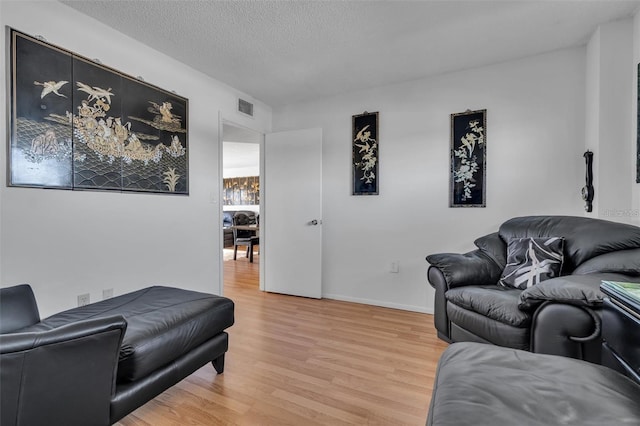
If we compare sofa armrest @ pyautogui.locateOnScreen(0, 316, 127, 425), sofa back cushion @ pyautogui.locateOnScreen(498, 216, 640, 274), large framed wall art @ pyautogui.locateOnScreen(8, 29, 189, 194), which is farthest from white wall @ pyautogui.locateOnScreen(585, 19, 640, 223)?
large framed wall art @ pyautogui.locateOnScreen(8, 29, 189, 194)

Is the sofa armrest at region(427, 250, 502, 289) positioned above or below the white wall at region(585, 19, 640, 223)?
below

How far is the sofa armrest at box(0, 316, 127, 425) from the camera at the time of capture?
2.97 feet

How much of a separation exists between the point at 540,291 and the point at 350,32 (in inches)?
86.7

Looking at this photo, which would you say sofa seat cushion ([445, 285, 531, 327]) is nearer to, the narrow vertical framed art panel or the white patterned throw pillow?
the white patterned throw pillow

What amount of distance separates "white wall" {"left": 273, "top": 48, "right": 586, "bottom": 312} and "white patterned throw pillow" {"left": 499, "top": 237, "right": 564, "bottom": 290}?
0.62m

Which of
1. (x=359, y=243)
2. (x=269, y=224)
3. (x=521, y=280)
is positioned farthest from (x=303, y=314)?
(x=521, y=280)

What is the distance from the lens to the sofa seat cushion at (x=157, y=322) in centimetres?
132

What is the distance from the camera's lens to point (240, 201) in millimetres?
8953

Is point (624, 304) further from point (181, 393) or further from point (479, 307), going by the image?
point (181, 393)

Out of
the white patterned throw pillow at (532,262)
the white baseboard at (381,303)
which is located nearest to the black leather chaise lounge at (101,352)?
the white baseboard at (381,303)

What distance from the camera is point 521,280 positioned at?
6.96 feet

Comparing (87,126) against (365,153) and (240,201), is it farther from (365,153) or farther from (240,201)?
(240,201)

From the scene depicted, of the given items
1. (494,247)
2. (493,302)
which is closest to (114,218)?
(493,302)

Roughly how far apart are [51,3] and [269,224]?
8.90 feet
